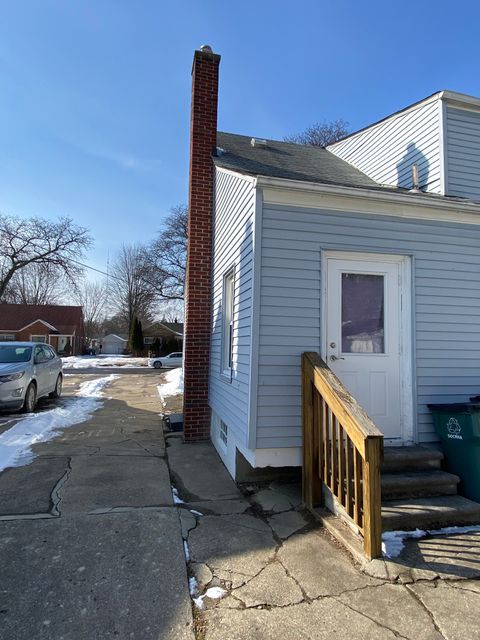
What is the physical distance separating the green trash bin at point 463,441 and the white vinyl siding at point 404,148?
3283 mm

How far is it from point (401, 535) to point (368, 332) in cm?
207

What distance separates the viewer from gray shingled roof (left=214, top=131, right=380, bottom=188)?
225 inches

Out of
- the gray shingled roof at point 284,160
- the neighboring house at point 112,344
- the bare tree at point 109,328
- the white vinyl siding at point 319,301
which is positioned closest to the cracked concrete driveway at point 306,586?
the white vinyl siding at point 319,301

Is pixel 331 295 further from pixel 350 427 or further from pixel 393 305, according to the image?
pixel 350 427

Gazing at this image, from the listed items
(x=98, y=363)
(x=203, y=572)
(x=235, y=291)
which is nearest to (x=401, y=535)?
(x=203, y=572)

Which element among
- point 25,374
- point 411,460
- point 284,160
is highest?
point 284,160

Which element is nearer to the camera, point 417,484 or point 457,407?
point 417,484

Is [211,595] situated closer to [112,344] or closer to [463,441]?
[463,441]

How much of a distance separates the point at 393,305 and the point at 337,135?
71.3 ft

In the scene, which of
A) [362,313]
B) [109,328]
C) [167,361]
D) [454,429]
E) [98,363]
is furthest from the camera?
[109,328]

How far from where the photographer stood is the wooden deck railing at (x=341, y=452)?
2852 mm

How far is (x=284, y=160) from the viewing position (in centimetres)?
666

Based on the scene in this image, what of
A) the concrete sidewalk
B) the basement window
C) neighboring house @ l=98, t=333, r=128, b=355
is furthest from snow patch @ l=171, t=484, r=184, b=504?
neighboring house @ l=98, t=333, r=128, b=355

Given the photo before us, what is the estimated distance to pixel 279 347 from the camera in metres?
4.14
